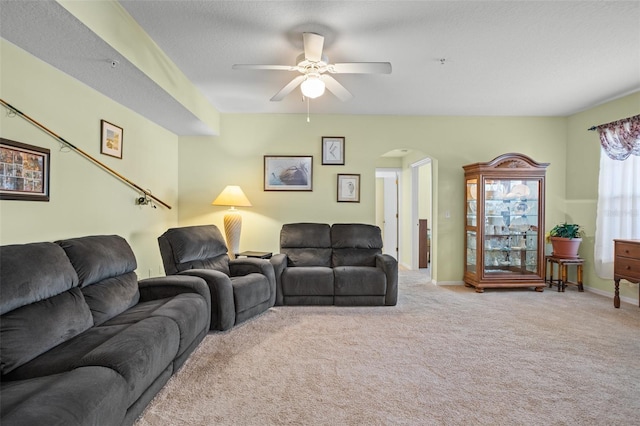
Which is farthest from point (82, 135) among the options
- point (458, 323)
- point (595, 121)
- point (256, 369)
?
point (595, 121)

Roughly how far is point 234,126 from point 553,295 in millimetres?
4968

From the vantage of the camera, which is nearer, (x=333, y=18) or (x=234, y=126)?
(x=333, y=18)

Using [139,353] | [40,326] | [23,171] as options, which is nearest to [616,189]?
[139,353]

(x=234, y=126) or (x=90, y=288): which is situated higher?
(x=234, y=126)

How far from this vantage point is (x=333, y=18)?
256cm

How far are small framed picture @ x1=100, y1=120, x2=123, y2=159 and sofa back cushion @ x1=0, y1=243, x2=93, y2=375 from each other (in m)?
1.55

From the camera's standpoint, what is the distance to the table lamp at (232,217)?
4.57 metres

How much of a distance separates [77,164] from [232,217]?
6.43 ft

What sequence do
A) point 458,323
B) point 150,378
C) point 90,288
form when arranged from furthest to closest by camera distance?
point 458,323, point 90,288, point 150,378

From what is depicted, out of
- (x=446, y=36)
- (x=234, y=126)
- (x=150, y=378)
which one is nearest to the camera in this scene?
(x=150, y=378)

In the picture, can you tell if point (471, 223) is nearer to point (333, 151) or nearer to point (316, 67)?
point (333, 151)

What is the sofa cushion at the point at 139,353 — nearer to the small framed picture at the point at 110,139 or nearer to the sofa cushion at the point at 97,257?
the sofa cushion at the point at 97,257

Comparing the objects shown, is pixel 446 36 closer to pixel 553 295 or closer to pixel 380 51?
pixel 380 51

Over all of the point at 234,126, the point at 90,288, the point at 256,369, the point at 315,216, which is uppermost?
the point at 234,126
